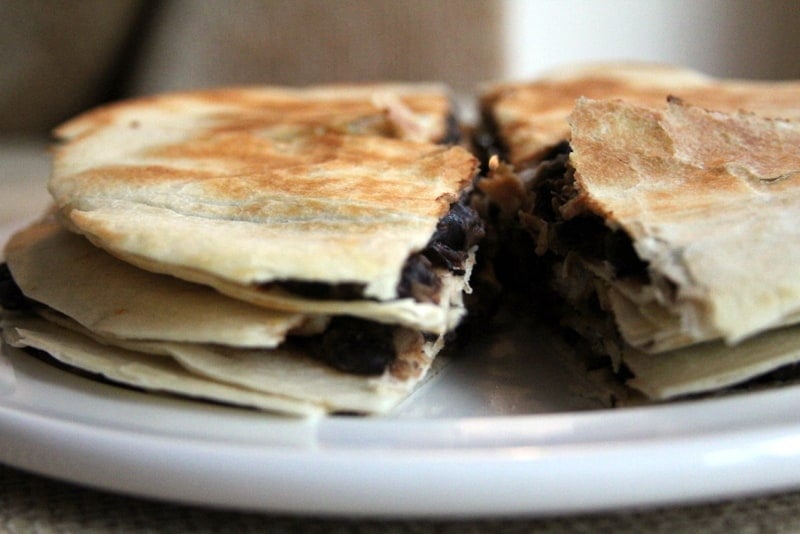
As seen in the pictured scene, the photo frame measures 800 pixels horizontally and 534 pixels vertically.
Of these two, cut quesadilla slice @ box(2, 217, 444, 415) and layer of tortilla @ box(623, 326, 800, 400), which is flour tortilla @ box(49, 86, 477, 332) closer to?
cut quesadilla slice @ box(2, 217, 444, 415)

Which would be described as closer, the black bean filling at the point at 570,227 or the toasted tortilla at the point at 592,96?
the black bean filling at the point at 570,227

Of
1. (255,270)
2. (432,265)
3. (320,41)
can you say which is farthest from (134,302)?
(320,41)

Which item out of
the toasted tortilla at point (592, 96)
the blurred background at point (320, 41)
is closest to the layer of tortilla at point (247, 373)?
the toasted tortilla at point (592, 96)

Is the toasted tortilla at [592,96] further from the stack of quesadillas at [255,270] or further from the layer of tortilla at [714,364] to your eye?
the layer of tortilla at [714,364]

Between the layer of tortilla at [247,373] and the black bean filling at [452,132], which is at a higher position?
the layer of tortilla at [247,373]

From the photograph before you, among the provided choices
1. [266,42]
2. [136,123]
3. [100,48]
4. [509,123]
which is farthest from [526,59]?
[136,123]

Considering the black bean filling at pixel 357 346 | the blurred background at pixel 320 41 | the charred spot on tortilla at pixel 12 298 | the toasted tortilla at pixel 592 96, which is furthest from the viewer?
the blurred background at pixel 320 41
